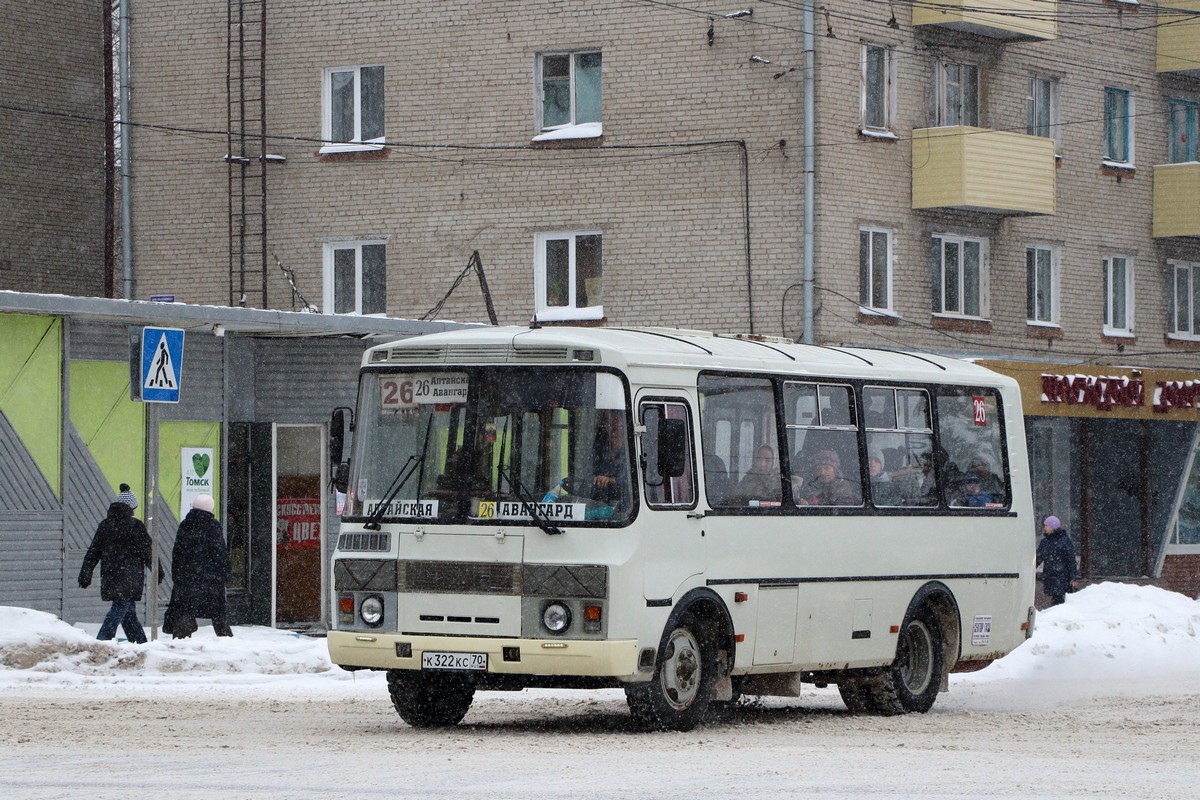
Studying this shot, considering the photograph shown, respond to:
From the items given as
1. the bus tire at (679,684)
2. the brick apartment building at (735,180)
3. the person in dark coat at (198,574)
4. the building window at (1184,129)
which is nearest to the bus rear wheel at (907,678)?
the bus tire at (679,684)

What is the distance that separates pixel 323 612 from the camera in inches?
1023

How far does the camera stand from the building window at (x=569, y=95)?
32.9m

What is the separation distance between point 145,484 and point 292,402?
245cm

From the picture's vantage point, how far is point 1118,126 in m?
37.2

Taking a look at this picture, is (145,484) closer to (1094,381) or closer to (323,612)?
(323,612)

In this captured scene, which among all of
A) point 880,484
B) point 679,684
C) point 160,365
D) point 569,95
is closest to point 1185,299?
point 569,95

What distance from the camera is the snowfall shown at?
1105cm

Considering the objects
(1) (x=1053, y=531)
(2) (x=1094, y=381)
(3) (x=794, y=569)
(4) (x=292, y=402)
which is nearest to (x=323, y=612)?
(4) (x=292, y=402)

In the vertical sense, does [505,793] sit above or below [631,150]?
below

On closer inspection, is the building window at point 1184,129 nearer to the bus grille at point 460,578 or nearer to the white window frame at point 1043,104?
the white window frame at point 1043,104

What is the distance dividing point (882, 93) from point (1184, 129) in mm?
8551

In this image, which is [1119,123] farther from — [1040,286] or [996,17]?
[996,17]

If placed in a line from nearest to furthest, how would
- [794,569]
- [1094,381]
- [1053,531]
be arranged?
1. [794,569]
2. [1053,531]
3. [1094,381]

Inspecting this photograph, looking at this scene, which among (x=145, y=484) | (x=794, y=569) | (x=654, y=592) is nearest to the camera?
(x=654, y=592)
